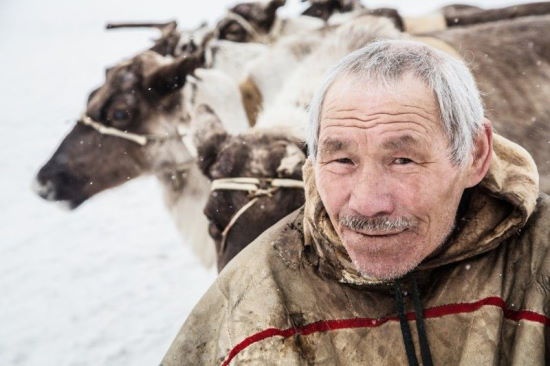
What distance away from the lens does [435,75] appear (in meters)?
1.30

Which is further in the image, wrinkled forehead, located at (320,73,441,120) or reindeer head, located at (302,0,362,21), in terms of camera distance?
reindeer head, located at (302,0,362,21)

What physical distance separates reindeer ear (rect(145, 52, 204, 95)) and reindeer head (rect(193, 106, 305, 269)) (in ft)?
6.00

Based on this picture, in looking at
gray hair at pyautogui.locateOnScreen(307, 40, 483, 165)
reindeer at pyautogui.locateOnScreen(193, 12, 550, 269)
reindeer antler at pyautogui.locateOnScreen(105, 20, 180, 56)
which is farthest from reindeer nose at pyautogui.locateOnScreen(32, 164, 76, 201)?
gray hair at pyautogui.locateOnScreen(307, 40, 483, 165)

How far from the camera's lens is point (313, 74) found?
123 inches

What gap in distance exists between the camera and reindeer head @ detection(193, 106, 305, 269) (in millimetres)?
2414

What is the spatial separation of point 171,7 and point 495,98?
22.6 meters

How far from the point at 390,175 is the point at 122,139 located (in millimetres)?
3626

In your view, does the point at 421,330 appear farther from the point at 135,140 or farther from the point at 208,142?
the point at 135,140

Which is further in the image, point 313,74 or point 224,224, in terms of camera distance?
point 313,74

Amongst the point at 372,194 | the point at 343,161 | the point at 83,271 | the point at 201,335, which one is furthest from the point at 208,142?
the point at 83,271

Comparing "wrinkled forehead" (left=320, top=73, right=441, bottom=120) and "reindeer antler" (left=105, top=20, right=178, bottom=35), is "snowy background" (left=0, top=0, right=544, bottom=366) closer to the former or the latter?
"reindeer antler" (left=105, top=20, right=178, bottom=35)

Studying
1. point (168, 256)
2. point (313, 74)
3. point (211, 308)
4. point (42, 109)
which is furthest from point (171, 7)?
point (211, 308)

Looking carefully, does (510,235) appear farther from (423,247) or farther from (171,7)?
(171,7)

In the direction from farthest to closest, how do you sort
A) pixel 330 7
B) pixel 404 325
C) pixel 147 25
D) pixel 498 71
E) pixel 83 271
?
1. pixel 330 7
2. pixel 147 25
3. pixel 83 271
4. pixel 498 71
5. pixel 404 325
